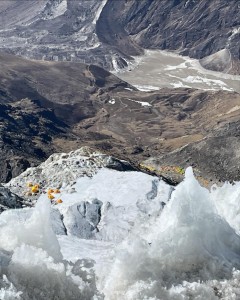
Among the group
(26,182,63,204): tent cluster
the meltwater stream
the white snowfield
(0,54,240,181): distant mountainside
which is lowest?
the meltwater stream

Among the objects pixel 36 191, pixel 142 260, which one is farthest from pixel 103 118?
pixel 142 260

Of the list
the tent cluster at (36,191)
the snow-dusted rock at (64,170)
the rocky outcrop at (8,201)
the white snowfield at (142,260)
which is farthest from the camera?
the snow-dusted rock at (64,170)

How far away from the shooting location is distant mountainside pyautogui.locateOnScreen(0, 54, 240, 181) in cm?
7075

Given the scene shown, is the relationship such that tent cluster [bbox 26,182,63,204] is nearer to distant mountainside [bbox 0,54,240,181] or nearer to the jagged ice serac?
the jagged ice serac

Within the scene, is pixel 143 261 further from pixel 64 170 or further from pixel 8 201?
pixel 64 170

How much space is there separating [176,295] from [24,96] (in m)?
112

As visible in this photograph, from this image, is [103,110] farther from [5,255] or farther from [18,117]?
[5,255]

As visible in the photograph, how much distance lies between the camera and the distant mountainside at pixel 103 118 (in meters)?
70.8

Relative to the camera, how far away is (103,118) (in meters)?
118

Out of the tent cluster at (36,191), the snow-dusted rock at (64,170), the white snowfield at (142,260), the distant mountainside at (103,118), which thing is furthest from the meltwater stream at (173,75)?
the white snowfield at (142,260)

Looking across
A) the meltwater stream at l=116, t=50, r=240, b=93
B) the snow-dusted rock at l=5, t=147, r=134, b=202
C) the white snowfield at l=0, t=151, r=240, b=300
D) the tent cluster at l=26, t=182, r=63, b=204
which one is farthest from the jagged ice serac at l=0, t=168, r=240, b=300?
the meltwater stream at l=116, t=50, r=240, b=93

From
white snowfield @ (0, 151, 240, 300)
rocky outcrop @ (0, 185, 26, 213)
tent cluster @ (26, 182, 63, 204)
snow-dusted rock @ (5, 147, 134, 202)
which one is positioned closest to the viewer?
white snowfield @ (0, 151, 240, 300)

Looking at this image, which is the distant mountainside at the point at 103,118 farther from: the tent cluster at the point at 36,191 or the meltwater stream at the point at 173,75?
the tent cluster at the point at 36,191

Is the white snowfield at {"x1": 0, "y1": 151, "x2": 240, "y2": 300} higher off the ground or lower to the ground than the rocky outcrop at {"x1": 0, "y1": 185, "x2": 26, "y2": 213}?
higher
